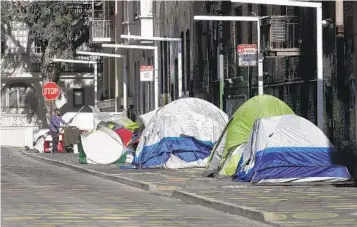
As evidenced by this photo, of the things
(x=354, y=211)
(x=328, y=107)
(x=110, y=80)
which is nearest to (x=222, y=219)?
(x=354, y=211)

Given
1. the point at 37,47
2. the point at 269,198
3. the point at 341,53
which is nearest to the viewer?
the point at 269,198

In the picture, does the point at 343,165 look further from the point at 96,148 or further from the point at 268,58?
the point at 96,148

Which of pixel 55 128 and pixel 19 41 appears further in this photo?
pixel 19 41

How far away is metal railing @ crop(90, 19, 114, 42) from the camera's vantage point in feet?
207

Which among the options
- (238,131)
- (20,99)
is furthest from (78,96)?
(238,131)

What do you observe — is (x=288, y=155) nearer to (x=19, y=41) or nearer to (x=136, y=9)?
(x=136, y=9)

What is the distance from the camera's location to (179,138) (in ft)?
109

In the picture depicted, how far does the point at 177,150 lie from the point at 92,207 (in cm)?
1310

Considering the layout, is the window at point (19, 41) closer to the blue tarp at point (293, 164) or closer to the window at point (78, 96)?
the window at point (78, 96)

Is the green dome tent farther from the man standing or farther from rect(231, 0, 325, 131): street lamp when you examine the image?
the man standing

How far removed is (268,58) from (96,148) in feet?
27.4

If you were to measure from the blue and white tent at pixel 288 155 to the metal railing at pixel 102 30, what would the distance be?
37.4 meters

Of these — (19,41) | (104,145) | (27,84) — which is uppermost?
(19,41)

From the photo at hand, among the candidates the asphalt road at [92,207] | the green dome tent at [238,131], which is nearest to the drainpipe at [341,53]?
the green dome tent at [238,131]
